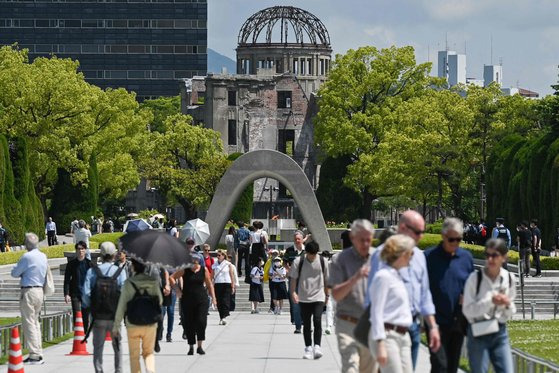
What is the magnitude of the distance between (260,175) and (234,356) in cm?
2641

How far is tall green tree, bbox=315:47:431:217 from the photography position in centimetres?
8588

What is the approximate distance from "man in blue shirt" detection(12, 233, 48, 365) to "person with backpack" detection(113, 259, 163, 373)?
449 centimetres

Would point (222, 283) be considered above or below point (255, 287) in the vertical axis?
above

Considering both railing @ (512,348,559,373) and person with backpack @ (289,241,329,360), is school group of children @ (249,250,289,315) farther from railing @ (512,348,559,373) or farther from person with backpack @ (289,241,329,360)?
railing @ (512,348,559,373)

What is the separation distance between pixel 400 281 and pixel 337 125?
7452 centimetres

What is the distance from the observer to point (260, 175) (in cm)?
4931

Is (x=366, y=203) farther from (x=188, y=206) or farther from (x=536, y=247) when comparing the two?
(x=536, y=247)

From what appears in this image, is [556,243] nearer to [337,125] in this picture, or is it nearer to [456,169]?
[456,169]

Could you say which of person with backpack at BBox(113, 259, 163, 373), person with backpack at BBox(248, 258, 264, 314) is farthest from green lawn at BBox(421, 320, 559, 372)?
person with backpack at BBox(248, 258, 264, 314)

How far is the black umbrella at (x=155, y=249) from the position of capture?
57.8ft

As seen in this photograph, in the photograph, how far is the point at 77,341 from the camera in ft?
76.1

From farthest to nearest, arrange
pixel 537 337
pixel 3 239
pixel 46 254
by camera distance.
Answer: pixel 3 239, pixel 46 254, pixel 537 337

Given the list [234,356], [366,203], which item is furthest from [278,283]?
[366,203]

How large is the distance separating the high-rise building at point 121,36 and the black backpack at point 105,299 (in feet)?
505
